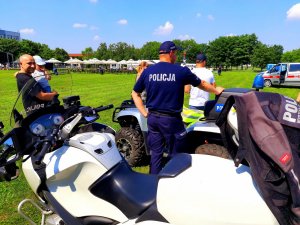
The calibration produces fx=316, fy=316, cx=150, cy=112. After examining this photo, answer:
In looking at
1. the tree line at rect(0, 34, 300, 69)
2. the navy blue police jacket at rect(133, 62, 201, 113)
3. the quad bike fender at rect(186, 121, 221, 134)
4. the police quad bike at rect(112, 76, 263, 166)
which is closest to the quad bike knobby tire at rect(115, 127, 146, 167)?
the police quad bike at rect(112, 76, 263, 166)

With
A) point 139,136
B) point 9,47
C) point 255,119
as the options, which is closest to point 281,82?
point 139,136

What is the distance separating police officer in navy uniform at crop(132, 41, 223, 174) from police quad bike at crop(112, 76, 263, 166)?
0.76 ft

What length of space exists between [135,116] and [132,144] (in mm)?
466

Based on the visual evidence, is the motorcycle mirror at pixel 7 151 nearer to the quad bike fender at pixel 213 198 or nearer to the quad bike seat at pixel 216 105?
the quad bike fender at pixel 213 198

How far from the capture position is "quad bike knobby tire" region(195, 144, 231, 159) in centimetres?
407

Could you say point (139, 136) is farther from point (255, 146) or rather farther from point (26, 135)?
point (255, 146)

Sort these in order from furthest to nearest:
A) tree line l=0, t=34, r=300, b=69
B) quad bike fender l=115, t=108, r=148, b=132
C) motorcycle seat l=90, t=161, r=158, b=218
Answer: tree line l=0, t=34, r=300, b=69, quad bike fender l=115, t=108, r=148, b=132, motorcycle seat l=90, t=161, r=158, b=218

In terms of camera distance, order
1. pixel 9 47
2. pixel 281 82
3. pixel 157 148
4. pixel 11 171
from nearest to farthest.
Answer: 1. pixel 11 171
2. pixel 157 148
3. pixel 281 82
4. pixel 9 47

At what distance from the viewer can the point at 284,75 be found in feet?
75.6

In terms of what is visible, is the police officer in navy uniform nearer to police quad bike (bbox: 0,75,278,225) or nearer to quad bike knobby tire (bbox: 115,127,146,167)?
quad bike knobby tire (bbox: 115,127,146,167)

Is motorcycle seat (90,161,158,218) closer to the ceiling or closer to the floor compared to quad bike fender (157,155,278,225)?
closer to the floor

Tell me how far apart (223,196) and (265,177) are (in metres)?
0.25

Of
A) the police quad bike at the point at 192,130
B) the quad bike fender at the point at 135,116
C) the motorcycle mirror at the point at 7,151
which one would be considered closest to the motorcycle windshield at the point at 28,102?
the motorcycle mirror at the point at 7,151

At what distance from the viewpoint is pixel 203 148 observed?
4.20 meters
